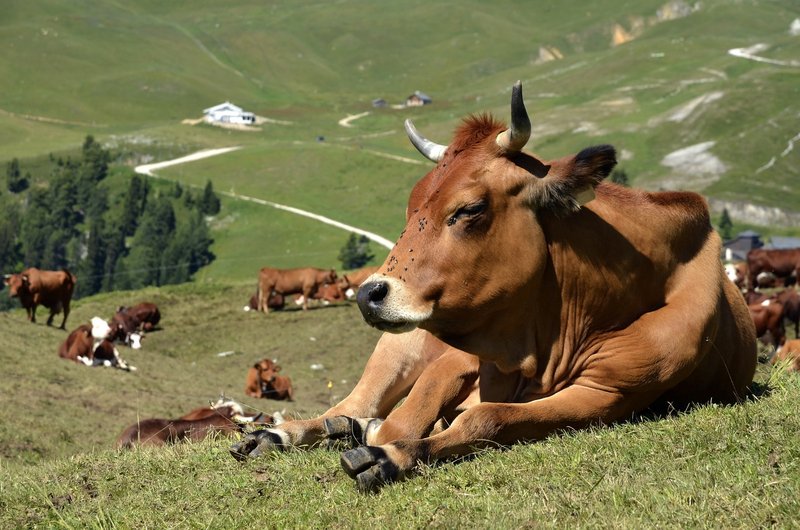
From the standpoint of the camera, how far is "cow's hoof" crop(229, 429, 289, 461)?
7422mm

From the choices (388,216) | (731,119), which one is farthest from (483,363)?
(731,119)

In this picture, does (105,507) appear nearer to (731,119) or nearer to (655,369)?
(655,369)

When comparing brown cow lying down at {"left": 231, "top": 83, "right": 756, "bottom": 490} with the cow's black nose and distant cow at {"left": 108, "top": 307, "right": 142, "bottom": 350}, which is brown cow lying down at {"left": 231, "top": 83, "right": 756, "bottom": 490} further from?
distant cow at {"left": 108, "top": 307, "right": 142, "bottom": 350}

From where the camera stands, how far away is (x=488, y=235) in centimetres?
708

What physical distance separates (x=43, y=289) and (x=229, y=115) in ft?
490

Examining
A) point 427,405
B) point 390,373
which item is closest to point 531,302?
point 427,405

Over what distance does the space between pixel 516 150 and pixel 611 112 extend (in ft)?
528

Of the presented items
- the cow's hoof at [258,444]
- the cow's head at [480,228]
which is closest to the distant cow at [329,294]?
the cow's hoof at [258,444]

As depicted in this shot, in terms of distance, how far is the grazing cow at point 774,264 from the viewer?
155 feet

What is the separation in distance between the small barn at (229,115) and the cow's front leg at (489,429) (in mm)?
178642

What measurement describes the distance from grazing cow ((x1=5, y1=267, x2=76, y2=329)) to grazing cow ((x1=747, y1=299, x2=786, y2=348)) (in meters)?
21.5

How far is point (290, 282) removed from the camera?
47875 millimetres

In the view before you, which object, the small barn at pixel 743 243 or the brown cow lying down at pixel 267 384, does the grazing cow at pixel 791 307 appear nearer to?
the brown cow lying down at pixel 267 384

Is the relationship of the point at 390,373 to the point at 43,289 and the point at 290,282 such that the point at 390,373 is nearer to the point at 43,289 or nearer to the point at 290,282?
the point at 43,289
